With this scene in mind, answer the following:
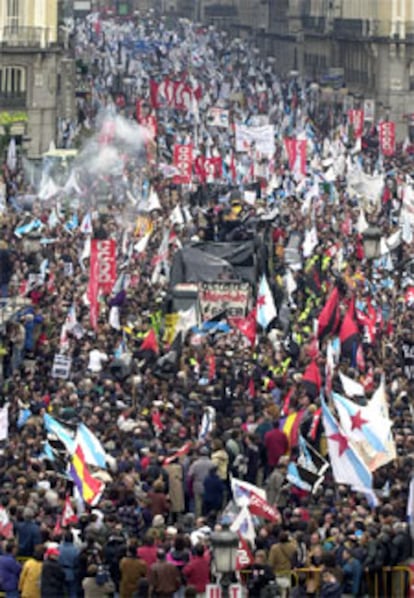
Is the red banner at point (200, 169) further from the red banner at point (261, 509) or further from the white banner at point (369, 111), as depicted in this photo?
the red banner at point (261, 509)

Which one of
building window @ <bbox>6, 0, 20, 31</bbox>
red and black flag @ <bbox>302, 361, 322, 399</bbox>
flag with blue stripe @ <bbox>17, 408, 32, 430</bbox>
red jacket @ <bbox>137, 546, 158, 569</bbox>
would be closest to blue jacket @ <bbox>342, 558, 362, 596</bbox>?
red jacket @ <bbox>137, 546, 158, 569</bbox>

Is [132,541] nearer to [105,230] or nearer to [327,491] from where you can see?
[327,491]

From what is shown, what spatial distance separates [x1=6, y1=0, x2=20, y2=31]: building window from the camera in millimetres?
84394

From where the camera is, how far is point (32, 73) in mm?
83312

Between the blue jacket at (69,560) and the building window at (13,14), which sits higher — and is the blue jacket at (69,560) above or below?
below

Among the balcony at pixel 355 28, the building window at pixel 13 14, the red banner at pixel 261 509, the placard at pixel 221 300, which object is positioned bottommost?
the red banner at pixel 261 509

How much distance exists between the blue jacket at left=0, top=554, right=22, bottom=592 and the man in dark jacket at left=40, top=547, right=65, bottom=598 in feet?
1.04

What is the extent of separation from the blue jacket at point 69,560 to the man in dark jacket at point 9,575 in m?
0.45

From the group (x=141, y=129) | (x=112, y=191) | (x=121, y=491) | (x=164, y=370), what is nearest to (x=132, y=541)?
(x=121, y=491)

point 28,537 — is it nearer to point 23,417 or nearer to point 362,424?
point 362,424

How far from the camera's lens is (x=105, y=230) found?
52.7 meters

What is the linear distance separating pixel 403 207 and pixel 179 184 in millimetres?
11759

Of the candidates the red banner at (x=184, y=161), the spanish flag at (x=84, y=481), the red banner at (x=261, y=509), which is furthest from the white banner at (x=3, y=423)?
the red banner at (x=184, y=161)

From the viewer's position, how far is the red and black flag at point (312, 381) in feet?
112
